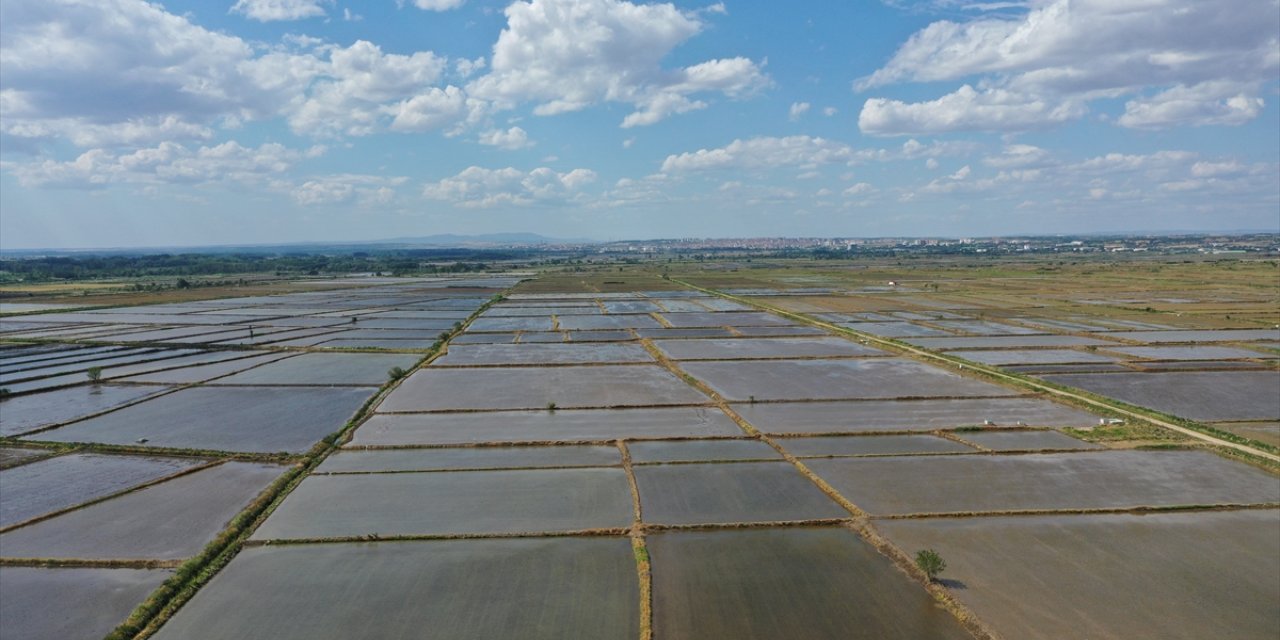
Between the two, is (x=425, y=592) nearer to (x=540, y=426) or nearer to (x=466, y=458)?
(x=466, y=458)

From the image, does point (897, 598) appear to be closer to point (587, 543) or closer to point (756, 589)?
point (756, 589)

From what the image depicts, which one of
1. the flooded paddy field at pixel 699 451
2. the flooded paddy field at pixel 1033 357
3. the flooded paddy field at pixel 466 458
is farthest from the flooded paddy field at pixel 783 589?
the flooded paddy field at pixel 1033 357

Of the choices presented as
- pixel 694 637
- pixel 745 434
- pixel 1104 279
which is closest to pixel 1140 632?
pixel 694 637

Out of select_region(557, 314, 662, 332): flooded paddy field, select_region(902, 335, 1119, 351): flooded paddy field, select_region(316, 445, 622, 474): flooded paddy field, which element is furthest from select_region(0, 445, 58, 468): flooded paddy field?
select_region(902, 335, 1119, 351): flooded paddy field

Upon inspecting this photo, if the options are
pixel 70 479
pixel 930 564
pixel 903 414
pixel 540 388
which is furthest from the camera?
pixel 540 388

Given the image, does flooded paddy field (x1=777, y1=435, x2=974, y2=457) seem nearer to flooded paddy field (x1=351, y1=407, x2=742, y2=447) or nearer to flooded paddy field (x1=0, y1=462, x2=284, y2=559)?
flooded paddy field (x1=351, y1=407, x2=742, y2=447)

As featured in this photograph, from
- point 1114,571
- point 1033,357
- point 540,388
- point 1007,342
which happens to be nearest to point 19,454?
point 540,388
